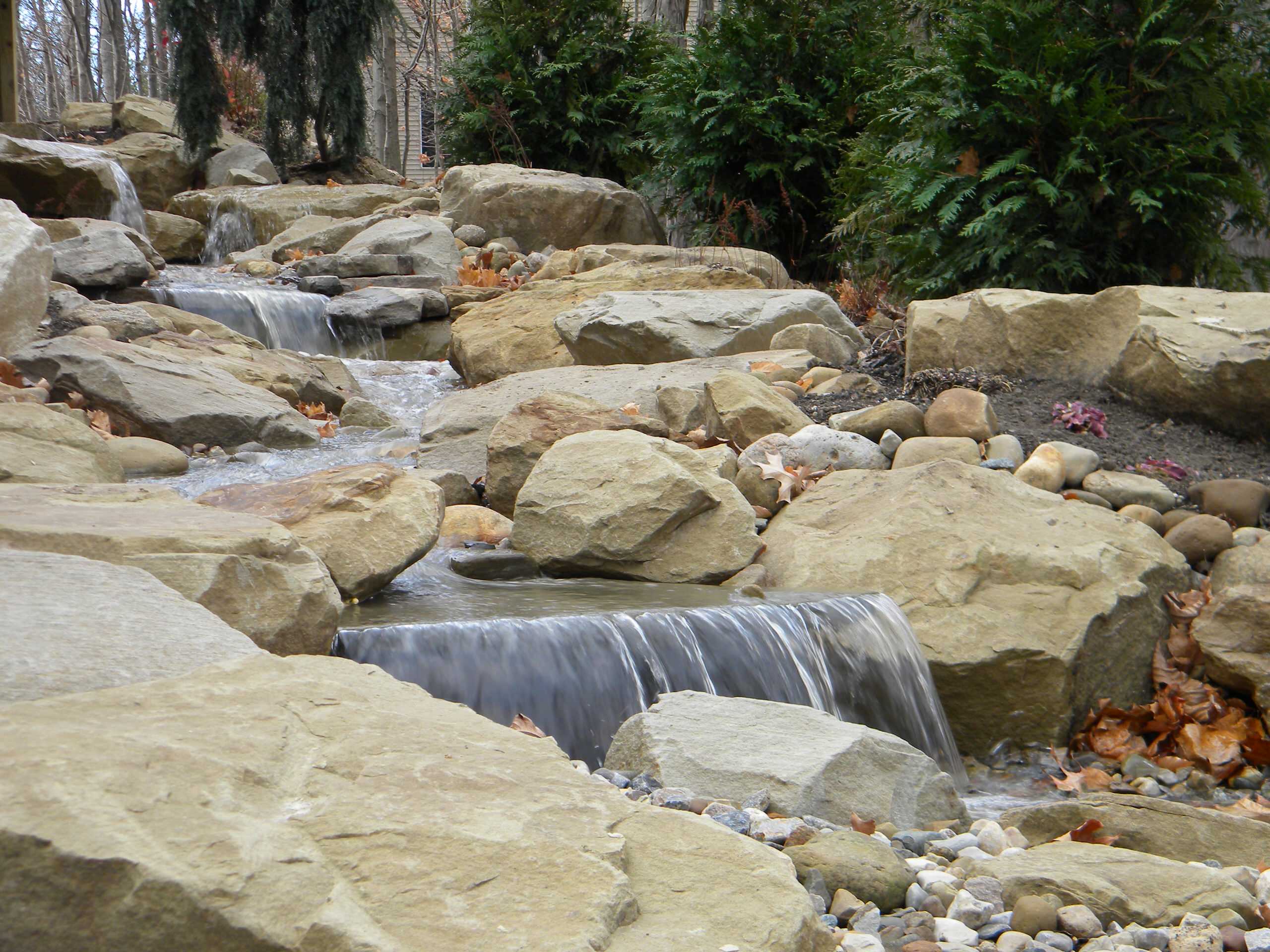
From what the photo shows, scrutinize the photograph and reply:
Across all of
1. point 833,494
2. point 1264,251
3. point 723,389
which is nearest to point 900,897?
point 833,494

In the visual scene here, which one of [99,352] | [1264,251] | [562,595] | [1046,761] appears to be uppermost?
[1264,251]

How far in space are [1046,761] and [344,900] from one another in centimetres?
358

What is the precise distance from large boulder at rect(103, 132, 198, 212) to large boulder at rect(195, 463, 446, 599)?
13.4m

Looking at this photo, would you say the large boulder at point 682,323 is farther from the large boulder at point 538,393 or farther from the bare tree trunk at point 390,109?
the bare tree trunk at point 390,109

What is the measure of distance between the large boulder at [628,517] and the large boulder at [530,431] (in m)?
0.50

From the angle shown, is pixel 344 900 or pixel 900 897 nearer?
pixel 344 900

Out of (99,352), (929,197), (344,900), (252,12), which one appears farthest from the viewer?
(252,12)

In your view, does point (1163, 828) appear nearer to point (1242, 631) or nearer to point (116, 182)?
point (1242, 631)

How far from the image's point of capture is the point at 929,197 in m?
7.68

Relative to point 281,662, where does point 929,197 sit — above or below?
above

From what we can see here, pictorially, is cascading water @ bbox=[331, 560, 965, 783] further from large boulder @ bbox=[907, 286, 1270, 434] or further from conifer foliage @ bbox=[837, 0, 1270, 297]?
conifer foliage @ bbox=[837, 0, 1270, 297]

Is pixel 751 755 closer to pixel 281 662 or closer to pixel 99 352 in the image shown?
pixel 281 662

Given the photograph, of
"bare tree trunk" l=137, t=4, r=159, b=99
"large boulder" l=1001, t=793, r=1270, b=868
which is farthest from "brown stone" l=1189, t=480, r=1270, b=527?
"bare tree trunk" l=137, t=4, r=159, b=99

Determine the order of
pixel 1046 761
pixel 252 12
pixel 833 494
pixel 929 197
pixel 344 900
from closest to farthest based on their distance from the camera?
pixel 344 900
pixel 1046 761
pixel 833 494
pixel 929 197
pixel 252 12
